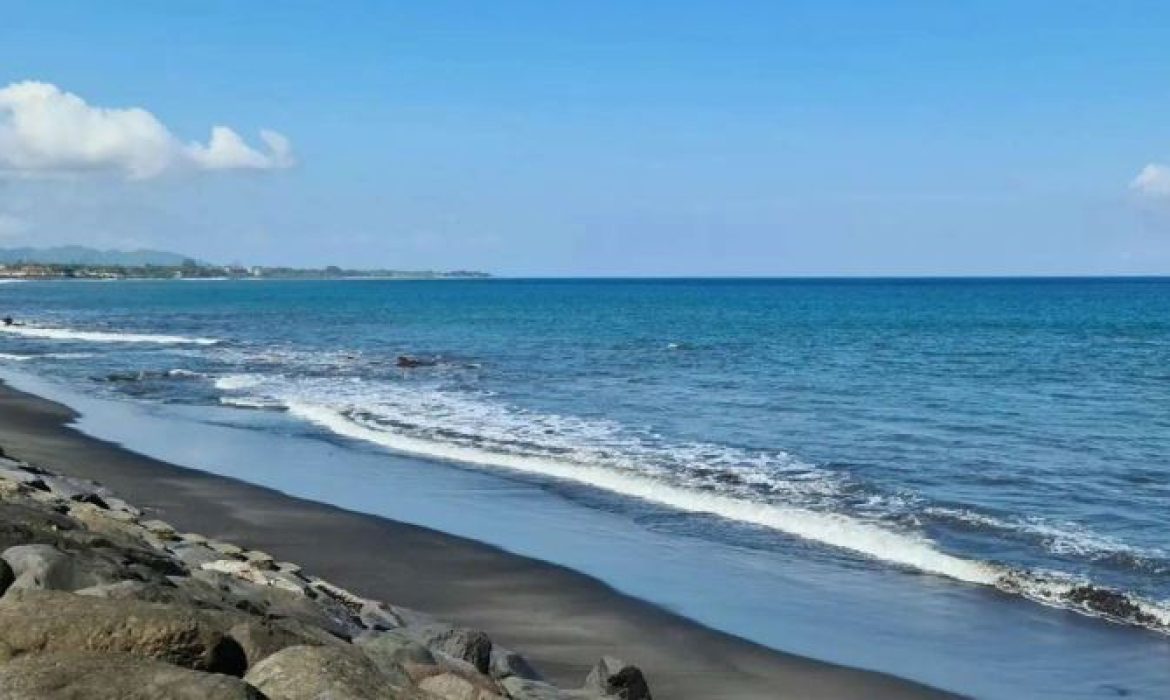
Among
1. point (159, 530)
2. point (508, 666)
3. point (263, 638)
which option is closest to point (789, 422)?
point (159, 530)

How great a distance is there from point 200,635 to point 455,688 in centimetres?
165

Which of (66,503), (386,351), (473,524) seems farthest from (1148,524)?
(386,351)

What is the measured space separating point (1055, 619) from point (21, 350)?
2059 inches

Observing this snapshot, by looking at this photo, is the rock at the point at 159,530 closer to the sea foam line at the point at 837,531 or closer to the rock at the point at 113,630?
the rock at the point at 113,630

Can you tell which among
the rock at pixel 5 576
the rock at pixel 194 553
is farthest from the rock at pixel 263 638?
the rock at pixel 194 553

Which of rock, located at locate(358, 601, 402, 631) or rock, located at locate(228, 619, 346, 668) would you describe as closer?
rock, located at locate(228, 619, 346, 668)

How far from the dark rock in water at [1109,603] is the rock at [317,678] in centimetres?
966

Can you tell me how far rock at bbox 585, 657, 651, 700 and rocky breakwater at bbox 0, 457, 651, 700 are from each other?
1cm

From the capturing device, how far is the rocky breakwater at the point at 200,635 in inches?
226

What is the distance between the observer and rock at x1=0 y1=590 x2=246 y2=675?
6.27m

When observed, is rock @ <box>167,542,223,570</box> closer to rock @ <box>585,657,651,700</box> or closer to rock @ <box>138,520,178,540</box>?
rock @ <box>138,520,178,540</box>

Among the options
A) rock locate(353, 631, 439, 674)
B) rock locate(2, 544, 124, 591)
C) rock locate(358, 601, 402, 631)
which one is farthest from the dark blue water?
rock locate(2, 544, 124, 591)

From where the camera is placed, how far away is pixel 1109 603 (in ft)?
44.3

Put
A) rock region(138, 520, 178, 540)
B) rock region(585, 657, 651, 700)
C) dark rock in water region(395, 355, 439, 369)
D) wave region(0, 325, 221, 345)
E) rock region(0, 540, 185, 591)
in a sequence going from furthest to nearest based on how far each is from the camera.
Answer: wave region(0, 325, 221, 345), dark rock in water region(395, 355, 439, 369), rock region(138, 520, 178, 540), rock region(585, 657, 651, 700), rock region(0, 540, 185, 591)
